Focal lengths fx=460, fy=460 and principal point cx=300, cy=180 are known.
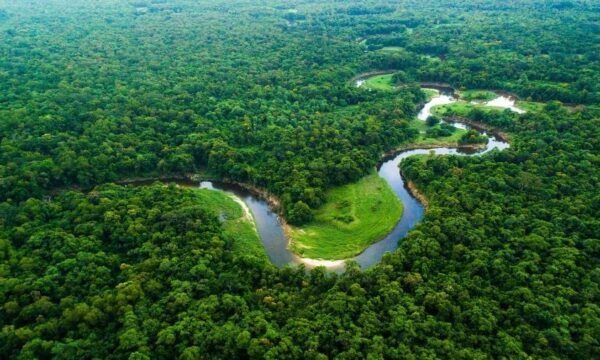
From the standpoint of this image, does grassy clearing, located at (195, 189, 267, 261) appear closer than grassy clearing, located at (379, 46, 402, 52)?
Yes

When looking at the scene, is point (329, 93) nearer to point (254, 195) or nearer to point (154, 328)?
point (254, 195)

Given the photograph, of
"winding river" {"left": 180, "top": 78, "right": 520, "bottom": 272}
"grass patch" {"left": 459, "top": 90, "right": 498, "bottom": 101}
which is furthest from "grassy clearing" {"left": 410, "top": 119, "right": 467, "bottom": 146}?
"grass patch" {"left": 459, "top": 90, "right": 498, "bottom": 101}

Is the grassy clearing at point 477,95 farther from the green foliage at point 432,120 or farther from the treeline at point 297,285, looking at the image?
the treeline at point 297,285

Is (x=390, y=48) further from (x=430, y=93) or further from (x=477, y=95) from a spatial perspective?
(x=477, y=95)

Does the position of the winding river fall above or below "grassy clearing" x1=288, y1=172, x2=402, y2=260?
below

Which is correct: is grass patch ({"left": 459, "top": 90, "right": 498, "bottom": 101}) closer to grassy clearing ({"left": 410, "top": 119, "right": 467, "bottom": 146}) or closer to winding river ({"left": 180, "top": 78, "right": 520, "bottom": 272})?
winding river ({"left": 180, "top": 78, "right": 520, "bottom": 272})

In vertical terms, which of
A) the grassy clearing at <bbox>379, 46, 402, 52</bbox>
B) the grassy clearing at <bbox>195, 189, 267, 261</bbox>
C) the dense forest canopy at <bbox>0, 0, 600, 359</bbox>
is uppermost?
the dense forest canopy at <bbox>0, 0, 600, 359</bbox>

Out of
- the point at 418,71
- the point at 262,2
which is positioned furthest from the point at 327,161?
the point at 262,2
